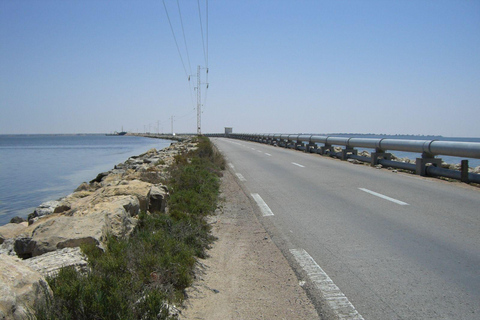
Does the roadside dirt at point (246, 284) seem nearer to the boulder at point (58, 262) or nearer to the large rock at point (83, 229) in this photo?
the boulder at point (58, 262)

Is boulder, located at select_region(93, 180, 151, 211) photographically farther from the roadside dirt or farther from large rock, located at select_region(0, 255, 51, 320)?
large rock, located at select_region(0, 255, 51, 320)

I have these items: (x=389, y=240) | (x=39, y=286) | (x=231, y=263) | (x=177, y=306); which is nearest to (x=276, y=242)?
(x=231, y=263)

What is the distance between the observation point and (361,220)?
7391 mm

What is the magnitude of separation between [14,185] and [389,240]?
21.6m

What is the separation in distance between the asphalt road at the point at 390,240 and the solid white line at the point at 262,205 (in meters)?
0.02

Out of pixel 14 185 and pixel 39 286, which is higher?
pixel 39 286

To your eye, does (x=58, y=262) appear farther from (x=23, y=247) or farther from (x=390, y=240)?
(x=390, y=240)

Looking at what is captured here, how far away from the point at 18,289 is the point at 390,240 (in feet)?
16.9

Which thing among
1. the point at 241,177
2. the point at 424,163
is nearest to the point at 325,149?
the point at 424,163

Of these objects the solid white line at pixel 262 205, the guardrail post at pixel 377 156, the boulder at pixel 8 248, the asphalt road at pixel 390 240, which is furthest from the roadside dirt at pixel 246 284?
the guardrail post at pixel 377 156

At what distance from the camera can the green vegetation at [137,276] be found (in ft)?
10.5

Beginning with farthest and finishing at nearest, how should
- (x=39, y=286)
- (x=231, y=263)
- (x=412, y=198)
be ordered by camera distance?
1. (x=412, y=198)
2. (x=231, y=263)
3. (x=39, y=286)

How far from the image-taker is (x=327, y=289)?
14.2 feet

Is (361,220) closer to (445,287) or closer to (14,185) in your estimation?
(445,287)
